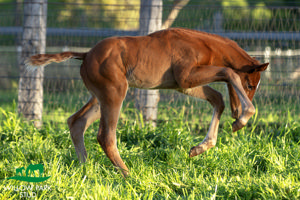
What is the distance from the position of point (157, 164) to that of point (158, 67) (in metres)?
1.01

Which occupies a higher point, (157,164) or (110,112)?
(110,112)

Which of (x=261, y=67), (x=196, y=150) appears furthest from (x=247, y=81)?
(x=196, y=150)

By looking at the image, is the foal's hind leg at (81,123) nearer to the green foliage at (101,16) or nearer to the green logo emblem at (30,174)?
the green logo emblem at (30,174)

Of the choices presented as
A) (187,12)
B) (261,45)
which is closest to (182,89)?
(187,12)

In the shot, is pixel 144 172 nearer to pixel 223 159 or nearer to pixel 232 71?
pixel 223 159

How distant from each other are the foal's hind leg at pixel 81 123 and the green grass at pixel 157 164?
13cm

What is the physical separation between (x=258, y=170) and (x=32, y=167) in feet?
7.15

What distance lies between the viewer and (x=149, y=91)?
233 inches

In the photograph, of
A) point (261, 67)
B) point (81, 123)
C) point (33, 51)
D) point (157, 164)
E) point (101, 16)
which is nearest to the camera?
point (261, 67)

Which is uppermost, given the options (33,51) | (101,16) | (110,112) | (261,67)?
(101,16)

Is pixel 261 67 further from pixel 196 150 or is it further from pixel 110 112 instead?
pixel 110 112

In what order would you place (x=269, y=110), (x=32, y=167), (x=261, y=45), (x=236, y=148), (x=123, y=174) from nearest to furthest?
(x=32, y=167) → (x=123, y=174) → (x=236, y=148) → (x=269, y=110) → (x=261, y=45)

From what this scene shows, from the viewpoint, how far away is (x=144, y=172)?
3750 millimetres

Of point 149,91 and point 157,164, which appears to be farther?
point 149,91
